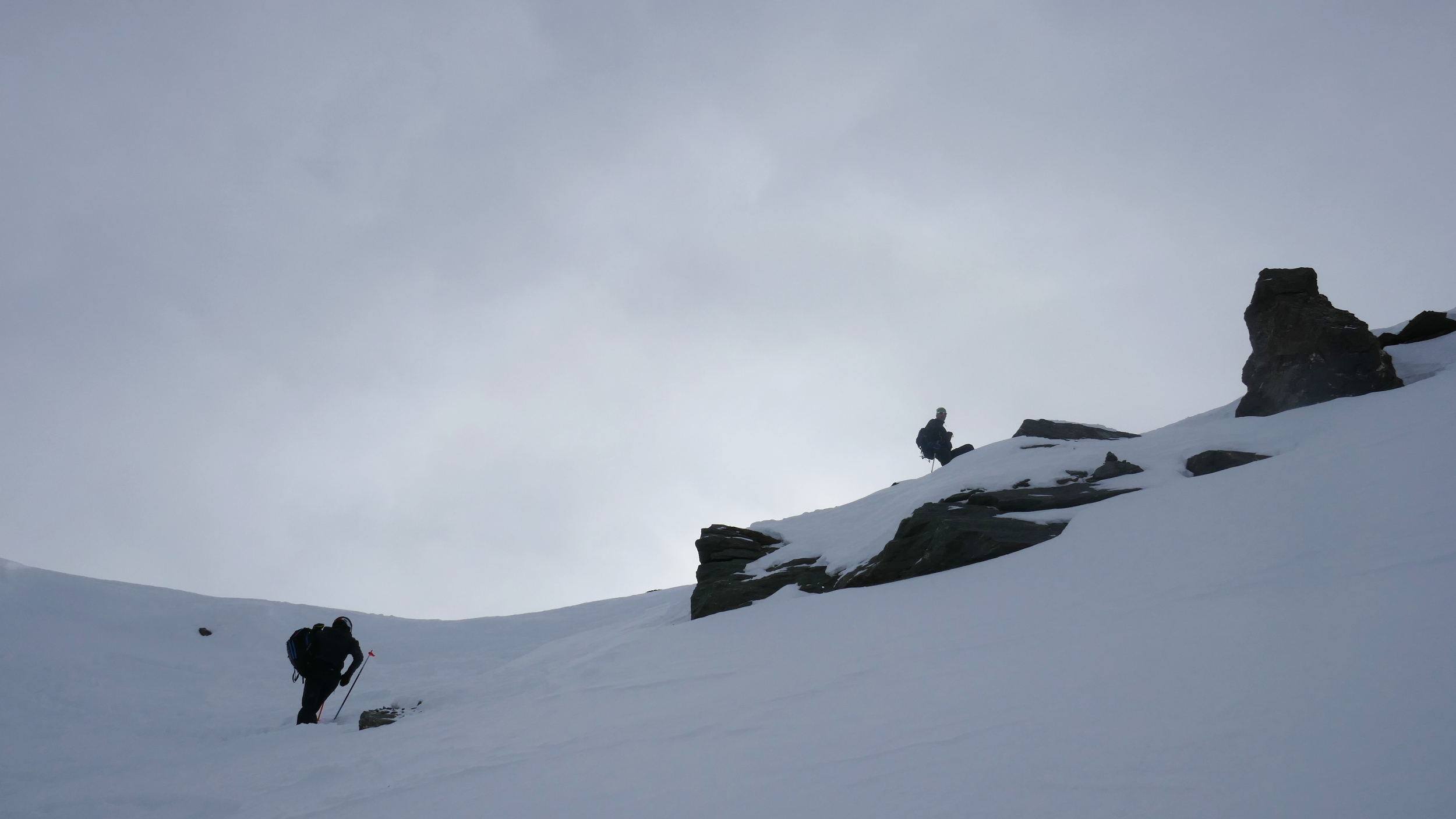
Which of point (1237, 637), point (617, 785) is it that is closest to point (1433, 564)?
point (1237, 637)

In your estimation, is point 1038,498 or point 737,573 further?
point 737,573

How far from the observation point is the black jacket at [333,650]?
10.8 meters

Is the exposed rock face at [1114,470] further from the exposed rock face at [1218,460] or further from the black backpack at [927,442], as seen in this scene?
the black backpack at [927,442]

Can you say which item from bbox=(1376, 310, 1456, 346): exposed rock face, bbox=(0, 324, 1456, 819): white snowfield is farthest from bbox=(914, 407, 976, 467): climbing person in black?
bbox=(1376, 310, 1456, 346): exposed rock face

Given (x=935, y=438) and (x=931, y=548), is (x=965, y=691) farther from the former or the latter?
(x=935, y=438)

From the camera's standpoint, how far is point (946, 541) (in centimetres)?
1028

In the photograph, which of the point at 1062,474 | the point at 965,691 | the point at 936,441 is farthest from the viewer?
the point at 936,441

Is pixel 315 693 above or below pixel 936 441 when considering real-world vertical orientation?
below

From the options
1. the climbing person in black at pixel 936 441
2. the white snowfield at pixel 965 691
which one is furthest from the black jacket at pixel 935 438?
the white snowfield at pixel 965 691

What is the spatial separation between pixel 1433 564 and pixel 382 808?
766 centimetres

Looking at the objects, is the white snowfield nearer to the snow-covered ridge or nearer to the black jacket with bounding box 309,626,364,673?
the snow-covered ridge

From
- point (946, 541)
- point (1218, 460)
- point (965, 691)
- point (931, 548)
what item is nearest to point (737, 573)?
point (931, 548)

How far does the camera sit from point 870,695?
18.7 ft

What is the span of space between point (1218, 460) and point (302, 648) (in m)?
13.5
